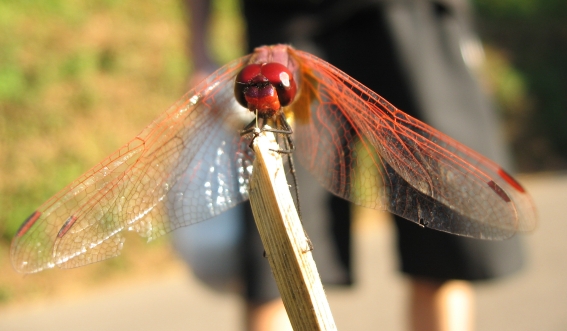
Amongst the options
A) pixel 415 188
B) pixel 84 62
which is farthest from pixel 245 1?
pixel 84 62

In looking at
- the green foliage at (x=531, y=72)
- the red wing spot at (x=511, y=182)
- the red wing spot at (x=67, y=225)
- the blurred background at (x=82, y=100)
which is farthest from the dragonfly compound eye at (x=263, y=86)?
the green foliage at (x=531, y=72)

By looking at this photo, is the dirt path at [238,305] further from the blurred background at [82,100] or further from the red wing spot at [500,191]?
the red wing spot at [500,191]

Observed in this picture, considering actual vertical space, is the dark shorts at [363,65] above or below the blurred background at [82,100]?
below

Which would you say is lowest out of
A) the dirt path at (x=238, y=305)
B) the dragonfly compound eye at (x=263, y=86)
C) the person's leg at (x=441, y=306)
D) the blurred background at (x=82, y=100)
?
the person's leg at (x=441, y=306)

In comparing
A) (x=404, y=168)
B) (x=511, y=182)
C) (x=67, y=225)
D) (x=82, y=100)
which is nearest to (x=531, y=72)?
(x=82, y=100)

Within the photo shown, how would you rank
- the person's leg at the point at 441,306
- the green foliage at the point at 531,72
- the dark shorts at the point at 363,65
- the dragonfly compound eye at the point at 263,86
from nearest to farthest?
1. the dragonfly compound eye at the point at 263,86
2. the dark shorts at the point at 363,65
3. the person's leg at the point at 441,306
4. the green foliage at the point at 531,72

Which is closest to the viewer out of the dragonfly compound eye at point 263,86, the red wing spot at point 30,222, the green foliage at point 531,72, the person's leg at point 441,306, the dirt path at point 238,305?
the dragonfly compound eye at point 263,86

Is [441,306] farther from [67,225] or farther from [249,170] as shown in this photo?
[67,225]

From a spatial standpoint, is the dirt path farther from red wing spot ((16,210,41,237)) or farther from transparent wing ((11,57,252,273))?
red wing spot ((16,210,41,237))
